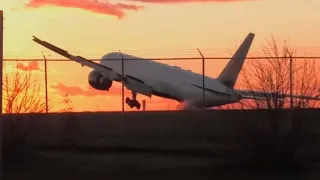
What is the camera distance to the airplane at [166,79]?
24.1 m

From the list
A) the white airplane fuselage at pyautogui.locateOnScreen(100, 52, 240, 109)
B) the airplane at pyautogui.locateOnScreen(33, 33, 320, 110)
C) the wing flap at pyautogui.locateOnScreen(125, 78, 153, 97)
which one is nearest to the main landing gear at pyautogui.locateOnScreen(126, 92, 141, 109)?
the airplane at pyautogui.locateOnScreen(33, 33, 320, 110)

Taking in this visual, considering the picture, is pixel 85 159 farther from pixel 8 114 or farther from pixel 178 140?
pixel 178 140

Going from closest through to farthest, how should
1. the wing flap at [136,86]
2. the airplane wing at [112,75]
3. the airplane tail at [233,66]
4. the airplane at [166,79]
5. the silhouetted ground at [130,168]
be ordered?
the silhouetted ground at [130,168] → the airplane at [166,79] → the airplane wing at [112,75] → the wing flap at [136,86] → the airplane tail at [233,66]


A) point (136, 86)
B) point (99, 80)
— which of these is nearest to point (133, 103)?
point (136, 86)

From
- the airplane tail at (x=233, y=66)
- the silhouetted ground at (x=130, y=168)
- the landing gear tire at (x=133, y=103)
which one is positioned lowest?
the silhouetted ground at (x=130, y=168)

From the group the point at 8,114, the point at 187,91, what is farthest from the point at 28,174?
the point at 187,91

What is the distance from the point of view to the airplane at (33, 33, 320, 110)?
78.9 feet

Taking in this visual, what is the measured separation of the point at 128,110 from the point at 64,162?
22.8 ft

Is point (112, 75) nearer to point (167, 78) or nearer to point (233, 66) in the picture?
point (233, 66)

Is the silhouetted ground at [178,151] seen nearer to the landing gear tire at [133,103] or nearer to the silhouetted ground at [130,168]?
the silhouetted ground at [130,168]

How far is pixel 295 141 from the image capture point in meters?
12.5

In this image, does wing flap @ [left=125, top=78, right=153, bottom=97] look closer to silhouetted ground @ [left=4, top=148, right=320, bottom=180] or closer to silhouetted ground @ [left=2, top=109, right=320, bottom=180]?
silhouetted ground @ [left=2, top=109, right=320, bottom=180]

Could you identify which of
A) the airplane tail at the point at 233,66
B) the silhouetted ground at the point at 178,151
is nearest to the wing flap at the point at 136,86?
the airplane tail at the point at 233,66

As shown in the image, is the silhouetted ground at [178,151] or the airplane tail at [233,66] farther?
the airplane tail at [233,66]
